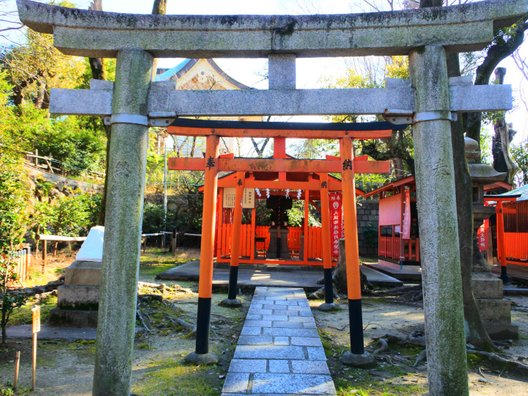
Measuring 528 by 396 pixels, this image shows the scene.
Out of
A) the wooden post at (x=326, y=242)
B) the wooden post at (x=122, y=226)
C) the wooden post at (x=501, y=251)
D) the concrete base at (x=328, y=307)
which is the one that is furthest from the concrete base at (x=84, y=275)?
the wooden post at (x=501, y=251)

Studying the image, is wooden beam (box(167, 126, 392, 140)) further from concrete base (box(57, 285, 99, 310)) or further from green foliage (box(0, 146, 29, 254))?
concrete base (box(57, 285, 99, 310))

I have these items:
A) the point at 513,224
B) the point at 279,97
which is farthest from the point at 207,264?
the point at 513,224

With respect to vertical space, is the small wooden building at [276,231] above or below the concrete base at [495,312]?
above

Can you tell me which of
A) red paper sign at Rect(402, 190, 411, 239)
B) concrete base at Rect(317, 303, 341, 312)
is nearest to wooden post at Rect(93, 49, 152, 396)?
concrete base at Rect(317, 303, 341, 312)

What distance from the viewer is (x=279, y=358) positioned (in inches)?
193

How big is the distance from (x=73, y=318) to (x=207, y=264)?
111 inches

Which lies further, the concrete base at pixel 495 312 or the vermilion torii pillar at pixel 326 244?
the vermilion torii pillar at pixel 326 244

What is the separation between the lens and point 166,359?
523cm

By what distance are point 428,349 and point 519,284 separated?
39.3ft

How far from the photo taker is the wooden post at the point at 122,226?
133 inches

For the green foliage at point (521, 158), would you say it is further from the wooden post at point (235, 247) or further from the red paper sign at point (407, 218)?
the wooden post at point (235, 247)

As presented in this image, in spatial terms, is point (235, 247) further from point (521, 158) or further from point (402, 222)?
point (521, 158)

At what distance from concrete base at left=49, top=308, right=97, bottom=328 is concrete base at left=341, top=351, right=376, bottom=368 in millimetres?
4146

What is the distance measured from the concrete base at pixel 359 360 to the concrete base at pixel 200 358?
69.7 inches
